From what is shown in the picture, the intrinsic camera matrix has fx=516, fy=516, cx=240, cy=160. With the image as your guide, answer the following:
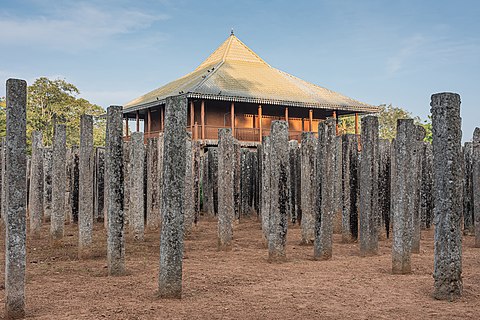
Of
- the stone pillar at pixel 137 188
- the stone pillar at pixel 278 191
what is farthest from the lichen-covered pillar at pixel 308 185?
the stone pillar at pixel 137 188

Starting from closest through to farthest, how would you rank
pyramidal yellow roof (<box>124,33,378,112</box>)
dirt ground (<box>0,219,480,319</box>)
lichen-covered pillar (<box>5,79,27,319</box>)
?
lichen-covered pillar (<box>5,79,27,319</box>)
dirt ground (<box>0,219,480,319</box>)
pyramidal yellow roof (<box>124,33,378,112</box>)

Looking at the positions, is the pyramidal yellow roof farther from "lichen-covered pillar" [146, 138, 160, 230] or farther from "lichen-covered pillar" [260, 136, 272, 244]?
"lichen-covered pillar" [260, 136, 272, 244]

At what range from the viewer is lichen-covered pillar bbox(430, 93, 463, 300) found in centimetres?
521

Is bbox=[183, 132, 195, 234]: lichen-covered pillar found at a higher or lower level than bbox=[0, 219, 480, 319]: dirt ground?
higher

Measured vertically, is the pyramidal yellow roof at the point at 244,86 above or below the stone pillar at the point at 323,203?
above

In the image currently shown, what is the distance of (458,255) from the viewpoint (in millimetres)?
5227

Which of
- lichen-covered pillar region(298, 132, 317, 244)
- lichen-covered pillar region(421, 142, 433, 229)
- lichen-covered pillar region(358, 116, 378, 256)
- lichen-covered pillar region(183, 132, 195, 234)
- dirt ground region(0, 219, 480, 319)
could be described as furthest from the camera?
lichen-covered pillar region(421, 142, 433, 229)

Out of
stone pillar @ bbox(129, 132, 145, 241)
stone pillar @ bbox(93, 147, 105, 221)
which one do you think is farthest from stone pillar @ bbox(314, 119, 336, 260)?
stone pillar @ bbox(93, 147, 105, 221)

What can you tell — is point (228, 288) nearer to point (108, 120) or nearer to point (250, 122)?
point (108, 120)

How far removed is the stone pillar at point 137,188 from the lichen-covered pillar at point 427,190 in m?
5.88

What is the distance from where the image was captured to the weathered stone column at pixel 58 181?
8.81m

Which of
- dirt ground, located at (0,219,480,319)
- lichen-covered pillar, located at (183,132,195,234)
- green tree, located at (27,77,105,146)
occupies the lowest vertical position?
dirt ground, located at (0,219,480,319)

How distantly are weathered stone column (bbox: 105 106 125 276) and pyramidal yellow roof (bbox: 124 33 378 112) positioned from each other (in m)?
16.4

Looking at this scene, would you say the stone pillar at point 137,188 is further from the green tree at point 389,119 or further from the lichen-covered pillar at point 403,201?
the green tree at point 389,119
